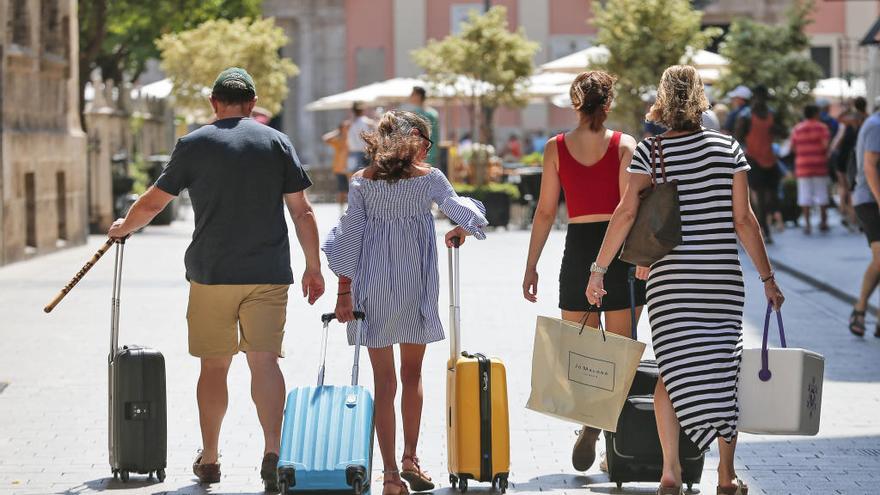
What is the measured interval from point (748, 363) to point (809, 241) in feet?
56.4

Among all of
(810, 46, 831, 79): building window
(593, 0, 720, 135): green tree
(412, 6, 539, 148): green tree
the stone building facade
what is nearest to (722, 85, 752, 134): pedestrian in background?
(593, 0, 720, 135): green tree

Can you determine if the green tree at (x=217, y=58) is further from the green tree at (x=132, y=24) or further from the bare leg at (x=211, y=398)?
the bare leg at (x=211, y=398)

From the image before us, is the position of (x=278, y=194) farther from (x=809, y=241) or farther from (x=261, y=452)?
(x=809, y=241)

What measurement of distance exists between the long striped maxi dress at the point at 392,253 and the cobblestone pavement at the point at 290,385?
715 mm

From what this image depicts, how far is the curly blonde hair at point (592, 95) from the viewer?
24.9ft

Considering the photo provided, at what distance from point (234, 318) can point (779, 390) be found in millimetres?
2204

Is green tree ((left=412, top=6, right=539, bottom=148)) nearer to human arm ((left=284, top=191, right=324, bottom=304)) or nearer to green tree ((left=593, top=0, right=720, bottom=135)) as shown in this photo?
green tree ((left=593, top=0, right=720, bottom=135))

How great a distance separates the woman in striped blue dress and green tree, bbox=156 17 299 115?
27526 mm

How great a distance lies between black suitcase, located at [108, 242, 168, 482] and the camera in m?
7.46

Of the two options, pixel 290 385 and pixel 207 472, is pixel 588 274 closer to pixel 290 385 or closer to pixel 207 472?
pixel 207 472

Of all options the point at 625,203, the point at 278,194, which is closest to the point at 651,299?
the point at 625,203

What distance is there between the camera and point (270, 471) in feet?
23.7

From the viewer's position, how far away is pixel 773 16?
49.5 m

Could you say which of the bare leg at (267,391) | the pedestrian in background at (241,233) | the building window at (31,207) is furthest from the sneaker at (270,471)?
the building window at (31,207)
